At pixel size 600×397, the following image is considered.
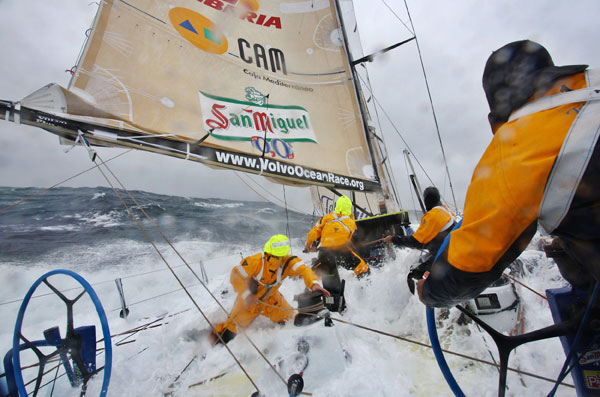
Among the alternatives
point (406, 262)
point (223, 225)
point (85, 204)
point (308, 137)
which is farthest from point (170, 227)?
point (406, 262)

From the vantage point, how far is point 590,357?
34.6 inches

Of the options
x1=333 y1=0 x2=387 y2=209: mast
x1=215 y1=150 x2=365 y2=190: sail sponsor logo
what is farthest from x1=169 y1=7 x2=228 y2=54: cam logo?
x1=333 y1=0 x2=387 y2=209: mast

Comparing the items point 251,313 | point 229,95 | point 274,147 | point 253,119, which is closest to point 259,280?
point 251,313

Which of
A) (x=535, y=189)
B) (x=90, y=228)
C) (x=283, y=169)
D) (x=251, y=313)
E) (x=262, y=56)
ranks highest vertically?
(x=262, y=56)

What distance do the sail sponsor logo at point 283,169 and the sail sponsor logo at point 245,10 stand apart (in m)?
2.13

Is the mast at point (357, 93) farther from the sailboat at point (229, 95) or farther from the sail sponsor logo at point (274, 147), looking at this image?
the sail sponsor logo at point (274, 147)

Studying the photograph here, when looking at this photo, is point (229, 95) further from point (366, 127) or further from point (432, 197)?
point (432, 197)

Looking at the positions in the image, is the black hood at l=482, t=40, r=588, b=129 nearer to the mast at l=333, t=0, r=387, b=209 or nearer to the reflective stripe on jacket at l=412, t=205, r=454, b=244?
the reflective stripe on jacket at l=412, t=205, r=454, b=244

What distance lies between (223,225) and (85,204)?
5.62m

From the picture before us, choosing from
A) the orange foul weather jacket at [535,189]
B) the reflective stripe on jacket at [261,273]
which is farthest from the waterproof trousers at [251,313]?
the orange foul weather jacket at [535,189]

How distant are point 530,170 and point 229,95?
3661 mm

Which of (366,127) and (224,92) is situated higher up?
(224,92)

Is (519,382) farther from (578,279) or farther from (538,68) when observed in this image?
(538,68)

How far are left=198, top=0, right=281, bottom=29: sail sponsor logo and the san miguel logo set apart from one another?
43.9 inches
